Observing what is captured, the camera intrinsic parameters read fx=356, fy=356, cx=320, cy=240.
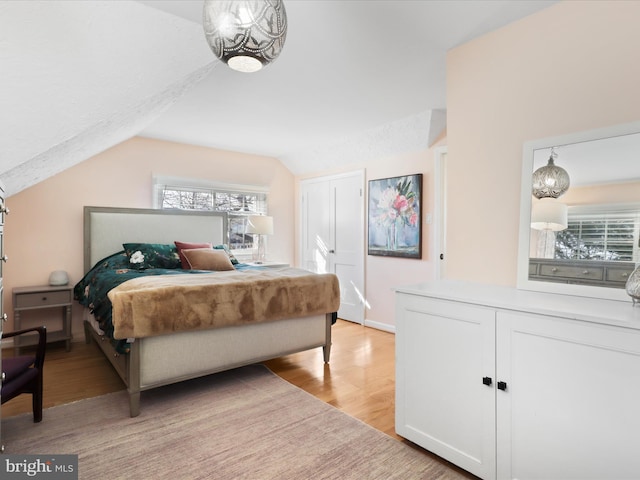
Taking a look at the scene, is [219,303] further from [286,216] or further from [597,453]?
[286,216]

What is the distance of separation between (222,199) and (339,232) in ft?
5.54

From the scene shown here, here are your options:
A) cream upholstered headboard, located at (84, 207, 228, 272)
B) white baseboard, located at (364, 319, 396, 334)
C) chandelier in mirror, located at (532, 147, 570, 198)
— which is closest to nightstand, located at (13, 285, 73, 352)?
cream upholstered headboard, located at (84, 207, 228, 272)

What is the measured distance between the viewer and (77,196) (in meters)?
3.85

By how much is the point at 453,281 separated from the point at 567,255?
620mm

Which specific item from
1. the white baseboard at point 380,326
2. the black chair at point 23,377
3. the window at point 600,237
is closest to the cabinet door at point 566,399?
the window at point 600,237

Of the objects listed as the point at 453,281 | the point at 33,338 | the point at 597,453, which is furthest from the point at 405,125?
the point at 33,338

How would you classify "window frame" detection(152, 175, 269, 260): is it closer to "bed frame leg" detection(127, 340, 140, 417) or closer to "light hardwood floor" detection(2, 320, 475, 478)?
"light hardwood floor" detection(2, 320, 475, 478)

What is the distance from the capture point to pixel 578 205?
5.69 ft

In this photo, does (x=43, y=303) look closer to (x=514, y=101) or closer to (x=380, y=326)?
(x=380, y=326)

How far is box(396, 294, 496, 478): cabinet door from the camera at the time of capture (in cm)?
158

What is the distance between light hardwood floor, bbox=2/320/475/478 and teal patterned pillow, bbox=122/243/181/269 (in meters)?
0.93

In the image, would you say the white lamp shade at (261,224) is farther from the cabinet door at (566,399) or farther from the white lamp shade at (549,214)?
the cabinet door at (566,399)

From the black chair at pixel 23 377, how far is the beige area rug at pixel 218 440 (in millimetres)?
165

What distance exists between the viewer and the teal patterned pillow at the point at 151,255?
364 cm
